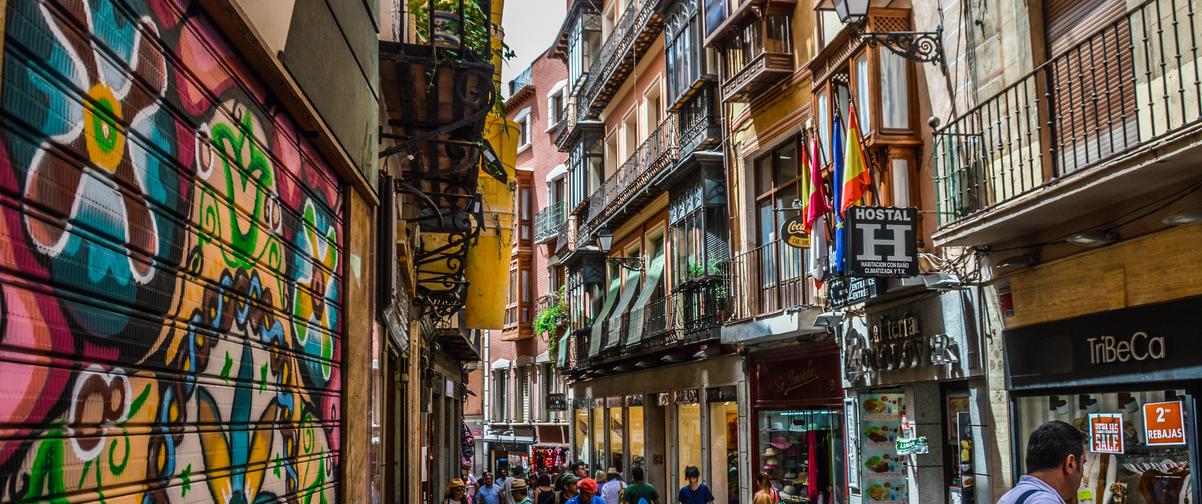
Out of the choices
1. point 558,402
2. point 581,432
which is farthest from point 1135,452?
point 558,402

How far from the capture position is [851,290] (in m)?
15.2

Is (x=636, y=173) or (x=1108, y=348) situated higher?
(x=636, y=173)

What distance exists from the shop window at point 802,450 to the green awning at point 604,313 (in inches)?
385

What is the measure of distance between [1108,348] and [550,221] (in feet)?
103

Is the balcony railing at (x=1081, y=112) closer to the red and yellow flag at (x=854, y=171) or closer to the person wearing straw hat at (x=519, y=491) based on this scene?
the red and yellow flag at (x=854, y=171)

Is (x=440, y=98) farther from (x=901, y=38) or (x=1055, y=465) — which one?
(x=901, y=38)

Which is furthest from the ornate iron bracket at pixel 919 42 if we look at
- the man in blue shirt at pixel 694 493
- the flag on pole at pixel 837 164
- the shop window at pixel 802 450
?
the man in blue shirt at pixel 694 493

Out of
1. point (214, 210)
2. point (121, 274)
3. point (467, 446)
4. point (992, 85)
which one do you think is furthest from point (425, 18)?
→ point (467, 446)

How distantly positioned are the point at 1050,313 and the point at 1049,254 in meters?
0.56

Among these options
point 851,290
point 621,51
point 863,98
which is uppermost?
point 621,51

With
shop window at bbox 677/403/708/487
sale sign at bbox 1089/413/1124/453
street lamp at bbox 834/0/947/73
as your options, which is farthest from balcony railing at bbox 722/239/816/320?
sale sign at bbox 1089/413/1124/453

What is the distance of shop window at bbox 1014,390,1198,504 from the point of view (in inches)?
371

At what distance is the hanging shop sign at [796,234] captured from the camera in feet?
54.3

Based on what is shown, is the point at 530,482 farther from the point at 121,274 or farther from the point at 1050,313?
the point at 121,274
